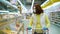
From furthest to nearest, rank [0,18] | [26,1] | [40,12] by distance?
[26,1], [40,12], [0,18]

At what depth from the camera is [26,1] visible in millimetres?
35500

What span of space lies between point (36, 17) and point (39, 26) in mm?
251

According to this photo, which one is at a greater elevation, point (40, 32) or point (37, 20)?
point (37, 20)

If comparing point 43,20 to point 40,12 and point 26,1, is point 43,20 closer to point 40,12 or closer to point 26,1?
point 40,12

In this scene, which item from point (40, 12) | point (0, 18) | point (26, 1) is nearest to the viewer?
point (0, 18)

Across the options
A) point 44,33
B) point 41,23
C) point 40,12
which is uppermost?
point 40,12

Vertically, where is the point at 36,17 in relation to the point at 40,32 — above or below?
above

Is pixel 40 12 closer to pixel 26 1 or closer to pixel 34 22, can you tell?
pixel 34 22

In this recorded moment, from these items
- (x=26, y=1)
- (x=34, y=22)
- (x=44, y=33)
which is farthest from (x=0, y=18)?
(x=26, y=1)

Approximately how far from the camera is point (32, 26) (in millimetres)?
4133

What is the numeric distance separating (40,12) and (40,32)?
523mm

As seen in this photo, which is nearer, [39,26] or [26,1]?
[39,26]

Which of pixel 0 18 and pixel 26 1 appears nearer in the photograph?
pixel 0 18

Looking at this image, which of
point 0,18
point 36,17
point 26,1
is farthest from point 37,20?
point 26,1
